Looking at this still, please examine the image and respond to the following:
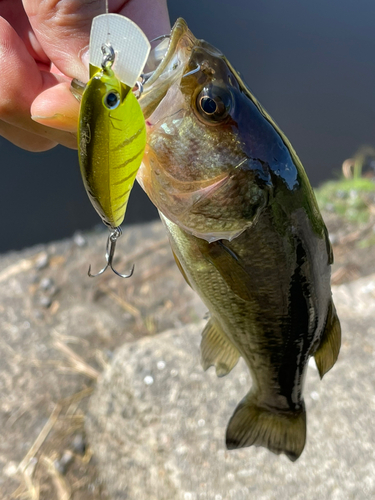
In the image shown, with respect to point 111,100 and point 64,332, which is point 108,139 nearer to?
point 111,100

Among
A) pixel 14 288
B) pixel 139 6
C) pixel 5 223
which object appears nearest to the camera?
pixel 139 6

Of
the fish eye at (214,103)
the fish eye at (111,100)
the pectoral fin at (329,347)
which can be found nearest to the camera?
the fish eye at (111,100)

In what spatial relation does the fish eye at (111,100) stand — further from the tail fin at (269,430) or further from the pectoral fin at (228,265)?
the tail fin at (269,430)

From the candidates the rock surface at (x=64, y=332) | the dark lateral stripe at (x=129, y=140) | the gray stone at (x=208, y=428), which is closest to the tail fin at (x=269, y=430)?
the gray stone at (x=208, y=428)

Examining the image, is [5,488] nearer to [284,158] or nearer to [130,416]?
[130,416]

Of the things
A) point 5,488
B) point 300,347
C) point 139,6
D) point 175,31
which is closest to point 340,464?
point 300,347

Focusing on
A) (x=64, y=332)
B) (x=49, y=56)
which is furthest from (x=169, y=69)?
(x=64, y=332)

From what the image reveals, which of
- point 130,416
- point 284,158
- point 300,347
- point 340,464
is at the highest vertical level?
point 284,158
